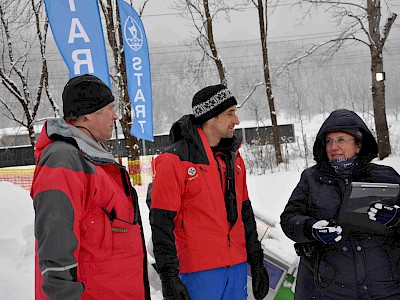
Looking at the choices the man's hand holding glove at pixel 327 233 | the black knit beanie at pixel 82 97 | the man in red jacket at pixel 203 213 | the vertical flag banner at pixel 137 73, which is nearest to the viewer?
the black knit beanie at pixel 82 97

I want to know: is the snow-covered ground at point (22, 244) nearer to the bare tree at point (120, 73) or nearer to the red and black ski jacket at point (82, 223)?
the red and black ski jacket at point (82, 223)

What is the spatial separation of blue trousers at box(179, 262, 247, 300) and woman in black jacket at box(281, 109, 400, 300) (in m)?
0.40

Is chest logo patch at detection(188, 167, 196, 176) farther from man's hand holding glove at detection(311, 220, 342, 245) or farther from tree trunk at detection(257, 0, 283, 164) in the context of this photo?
tree trunk at detection(257, 0, 283, 164)

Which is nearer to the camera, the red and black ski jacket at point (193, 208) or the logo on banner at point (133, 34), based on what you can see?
the red and black ski jacket at point (193, 208)

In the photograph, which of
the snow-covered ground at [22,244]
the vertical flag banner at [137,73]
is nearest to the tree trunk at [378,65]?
the vertical flag banner at [137,73]

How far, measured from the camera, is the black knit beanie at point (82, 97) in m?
1.92

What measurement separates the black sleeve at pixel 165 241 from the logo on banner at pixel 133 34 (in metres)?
8.51

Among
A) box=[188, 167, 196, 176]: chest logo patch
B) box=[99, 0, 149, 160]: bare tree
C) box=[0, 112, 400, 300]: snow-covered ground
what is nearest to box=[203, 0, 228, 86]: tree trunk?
box=[99, 0, 149, 160]: bare tree

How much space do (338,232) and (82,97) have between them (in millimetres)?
1485

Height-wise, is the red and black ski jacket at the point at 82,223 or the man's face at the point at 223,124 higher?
the man's face at the point at 223,124

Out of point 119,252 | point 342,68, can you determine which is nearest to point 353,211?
point 119,252

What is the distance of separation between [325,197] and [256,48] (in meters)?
103

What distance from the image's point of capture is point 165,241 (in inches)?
88.4

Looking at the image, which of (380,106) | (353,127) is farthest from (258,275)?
(380,106)
